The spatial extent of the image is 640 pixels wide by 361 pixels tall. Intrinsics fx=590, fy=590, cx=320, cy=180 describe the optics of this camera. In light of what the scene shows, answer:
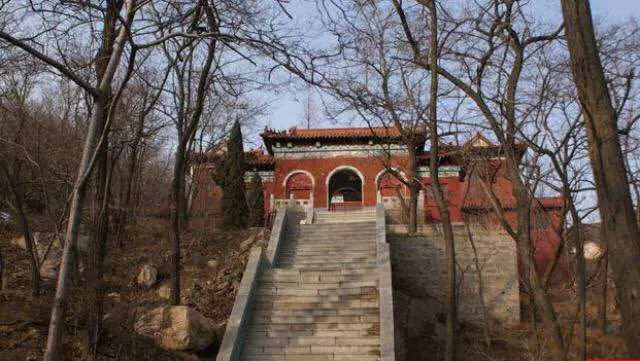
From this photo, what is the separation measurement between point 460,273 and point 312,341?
21.6 ft

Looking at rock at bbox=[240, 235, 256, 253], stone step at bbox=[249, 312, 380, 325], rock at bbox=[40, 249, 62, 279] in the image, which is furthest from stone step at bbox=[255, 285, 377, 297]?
rock at bbox=[40, 249, 62, 279]

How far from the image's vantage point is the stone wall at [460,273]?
51.4 ft

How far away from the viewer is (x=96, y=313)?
28.0 ft

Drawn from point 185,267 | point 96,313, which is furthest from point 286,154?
point 96,313

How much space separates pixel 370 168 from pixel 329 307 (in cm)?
1365

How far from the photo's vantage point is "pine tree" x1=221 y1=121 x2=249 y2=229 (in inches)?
771

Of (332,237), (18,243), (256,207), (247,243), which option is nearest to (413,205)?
(332,237)

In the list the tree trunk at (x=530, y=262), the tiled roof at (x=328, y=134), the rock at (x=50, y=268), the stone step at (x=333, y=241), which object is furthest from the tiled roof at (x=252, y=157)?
the tree trunk at (x=530, y=262)

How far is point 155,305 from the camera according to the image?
Result: 13930 mm

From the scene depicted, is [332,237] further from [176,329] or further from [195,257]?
[176,329]

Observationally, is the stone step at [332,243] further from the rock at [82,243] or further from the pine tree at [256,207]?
the rock at [82,243]

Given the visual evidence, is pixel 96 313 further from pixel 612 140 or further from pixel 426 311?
pixel 426 311

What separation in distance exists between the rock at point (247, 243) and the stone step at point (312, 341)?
574 cm

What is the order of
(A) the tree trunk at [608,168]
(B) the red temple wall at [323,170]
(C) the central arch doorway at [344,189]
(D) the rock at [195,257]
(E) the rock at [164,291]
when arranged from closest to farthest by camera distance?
(A) the tree trunk at [608,168]
(E) the rock at [164,291]
(D) the rock at [195,257]
(C) the central arch doorway at [344,189]
(B) the red temple wall at [323,170]
